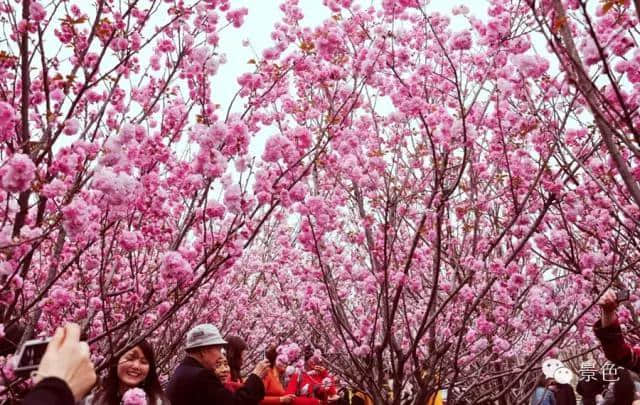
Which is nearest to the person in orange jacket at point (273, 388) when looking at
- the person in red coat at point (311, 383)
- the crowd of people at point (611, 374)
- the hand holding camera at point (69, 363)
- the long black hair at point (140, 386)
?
the person in red coat at point (311, 383)

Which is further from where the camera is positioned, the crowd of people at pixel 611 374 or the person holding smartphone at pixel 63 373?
the crowd of people at pixel 611 374

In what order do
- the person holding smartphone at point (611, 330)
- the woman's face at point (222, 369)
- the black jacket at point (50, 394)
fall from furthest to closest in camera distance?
the woman's face at point (222, 369), the person holding smartphone at point (611, 330), the black jacket at point (50, 394)

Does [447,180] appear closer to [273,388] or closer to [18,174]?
[273,388]

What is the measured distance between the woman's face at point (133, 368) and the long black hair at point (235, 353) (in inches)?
62.4

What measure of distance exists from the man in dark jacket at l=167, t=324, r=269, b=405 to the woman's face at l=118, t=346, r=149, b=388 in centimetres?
37

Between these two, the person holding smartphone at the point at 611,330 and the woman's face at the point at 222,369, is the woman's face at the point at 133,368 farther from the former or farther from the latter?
the person holding smartphone at the point at 611,330

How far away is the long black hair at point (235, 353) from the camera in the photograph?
5.26 meters

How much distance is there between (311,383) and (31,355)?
214 inches

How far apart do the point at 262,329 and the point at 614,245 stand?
12989mm

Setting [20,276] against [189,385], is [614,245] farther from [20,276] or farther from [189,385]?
[20,276]

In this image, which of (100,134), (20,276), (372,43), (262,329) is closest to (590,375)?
(372,43)

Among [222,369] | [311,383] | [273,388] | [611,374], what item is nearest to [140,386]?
[222,369]

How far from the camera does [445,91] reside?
21.8ft

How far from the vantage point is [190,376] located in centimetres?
395
